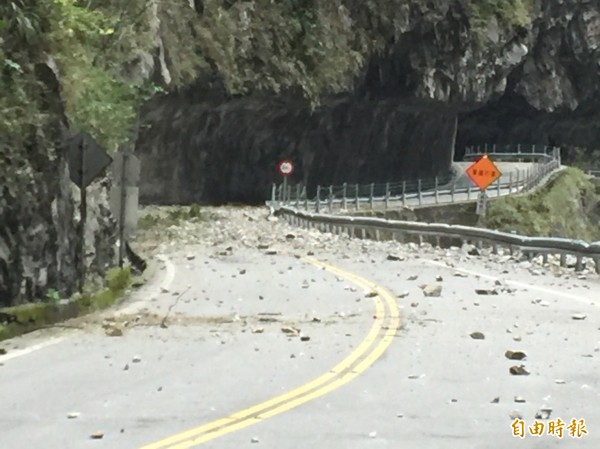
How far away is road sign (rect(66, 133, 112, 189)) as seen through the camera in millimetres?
12891

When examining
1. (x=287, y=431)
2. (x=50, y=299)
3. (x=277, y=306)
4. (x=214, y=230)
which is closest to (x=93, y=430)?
(x=287, y=431)

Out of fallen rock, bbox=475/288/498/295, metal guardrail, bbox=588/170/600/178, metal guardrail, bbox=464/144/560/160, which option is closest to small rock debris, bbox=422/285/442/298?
fallen rock, bbox=475/288/498/295

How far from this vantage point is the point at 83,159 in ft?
42.4

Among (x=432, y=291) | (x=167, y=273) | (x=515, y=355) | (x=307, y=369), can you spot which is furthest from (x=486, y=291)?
(x=307, y=369)

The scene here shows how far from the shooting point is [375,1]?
5006 centimetres

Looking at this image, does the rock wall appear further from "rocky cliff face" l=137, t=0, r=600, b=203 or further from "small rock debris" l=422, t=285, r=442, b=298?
"rocky cliff face" l=137, t=0, r=600, b=203

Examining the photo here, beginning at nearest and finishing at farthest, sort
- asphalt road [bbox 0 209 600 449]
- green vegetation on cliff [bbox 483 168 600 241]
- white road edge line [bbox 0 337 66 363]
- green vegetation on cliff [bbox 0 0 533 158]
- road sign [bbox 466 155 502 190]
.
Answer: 1. asphalt road [bbox 0 209 600 449]
2. white road edge line [bbox 0 337 66 363]
3. green vegetation on cliff [bbox 0 0 533 158]
4. road sign [bbox 466 155 502 190]
5. green vegetation on cliff [bbox 483 168 600 241]

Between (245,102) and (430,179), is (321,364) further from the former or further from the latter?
(430,179)

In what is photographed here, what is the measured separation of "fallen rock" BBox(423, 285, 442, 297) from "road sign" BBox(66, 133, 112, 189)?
18.1ft

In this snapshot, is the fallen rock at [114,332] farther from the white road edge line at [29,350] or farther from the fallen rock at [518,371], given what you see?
the fallen rock at [518,371]

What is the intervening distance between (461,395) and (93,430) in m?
2.96

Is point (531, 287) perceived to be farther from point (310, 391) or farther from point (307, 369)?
point (310, 391)

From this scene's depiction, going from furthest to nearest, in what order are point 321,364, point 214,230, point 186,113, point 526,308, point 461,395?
point 186,113
point 214,230
point 526,308
point 321,364
point 461,395

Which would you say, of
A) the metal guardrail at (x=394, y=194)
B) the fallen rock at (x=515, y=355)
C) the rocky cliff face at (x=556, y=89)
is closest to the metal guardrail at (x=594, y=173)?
the rocky cliff face at (x=556, y=89)
